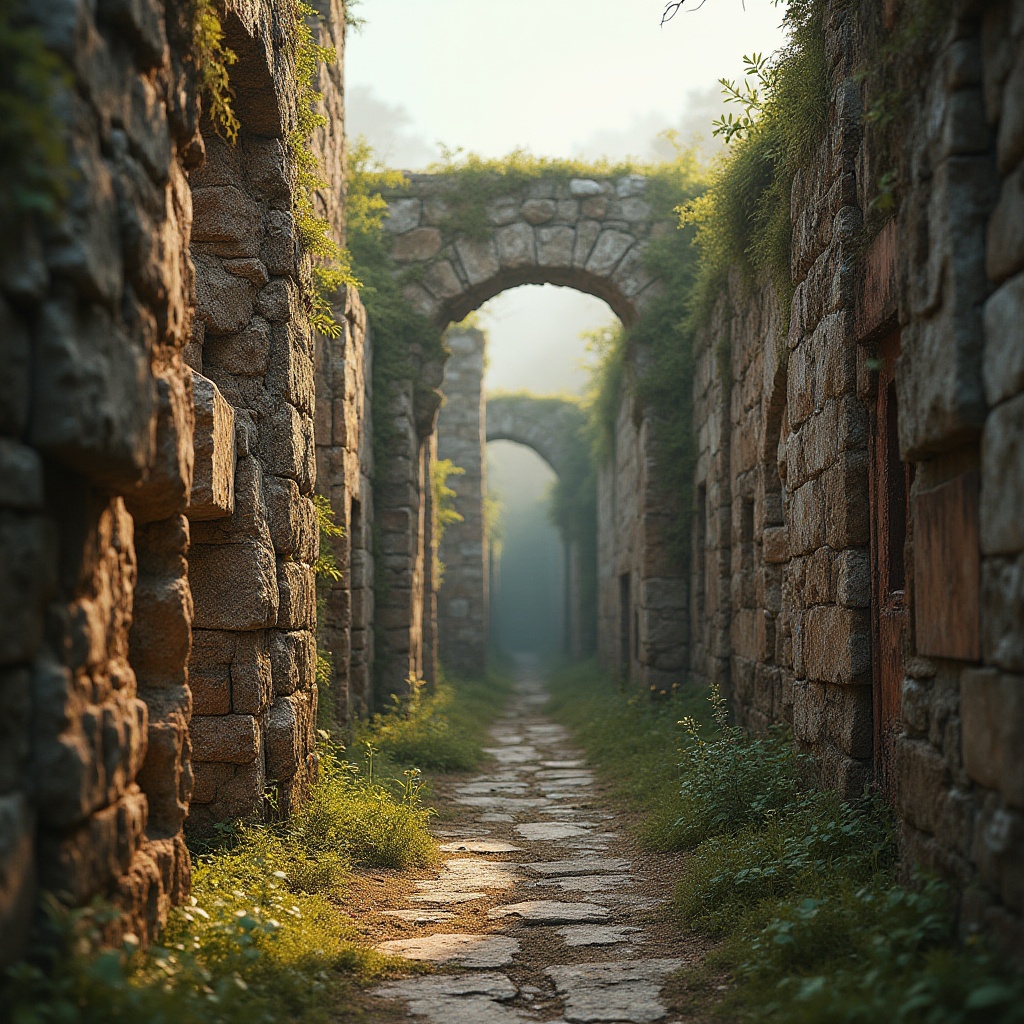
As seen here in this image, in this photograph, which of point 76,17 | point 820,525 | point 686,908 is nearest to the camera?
point 76,17

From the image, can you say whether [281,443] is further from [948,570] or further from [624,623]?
[624,623]

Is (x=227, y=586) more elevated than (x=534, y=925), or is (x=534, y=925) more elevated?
(x=227, y=586)

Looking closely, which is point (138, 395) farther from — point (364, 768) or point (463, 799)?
point (463, 799)

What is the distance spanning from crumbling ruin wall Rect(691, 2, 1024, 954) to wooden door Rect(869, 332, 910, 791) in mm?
11

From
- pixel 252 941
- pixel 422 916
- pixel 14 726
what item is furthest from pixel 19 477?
pixel 422 916

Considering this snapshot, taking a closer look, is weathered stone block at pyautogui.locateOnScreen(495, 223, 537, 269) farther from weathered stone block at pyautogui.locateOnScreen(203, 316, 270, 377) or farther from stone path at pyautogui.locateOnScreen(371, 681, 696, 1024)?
weathered stone block at pyautogui.locateOnScreen(203, 316, 270, 377)

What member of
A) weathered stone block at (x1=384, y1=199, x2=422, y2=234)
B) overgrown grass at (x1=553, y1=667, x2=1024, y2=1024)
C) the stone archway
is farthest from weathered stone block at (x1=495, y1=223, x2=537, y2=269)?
overgrown grass at (x1=553, y1=667, x2=1024, y2=1024)

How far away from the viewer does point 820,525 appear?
17.6 ft

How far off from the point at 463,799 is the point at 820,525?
3315 mm

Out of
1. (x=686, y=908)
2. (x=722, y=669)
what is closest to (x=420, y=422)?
(x=722, y=669)

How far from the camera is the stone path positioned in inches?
137

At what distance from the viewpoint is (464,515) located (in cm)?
1811

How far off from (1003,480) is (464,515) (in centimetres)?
1550

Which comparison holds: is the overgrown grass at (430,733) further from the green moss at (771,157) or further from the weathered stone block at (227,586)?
the green moss at (771,157)
